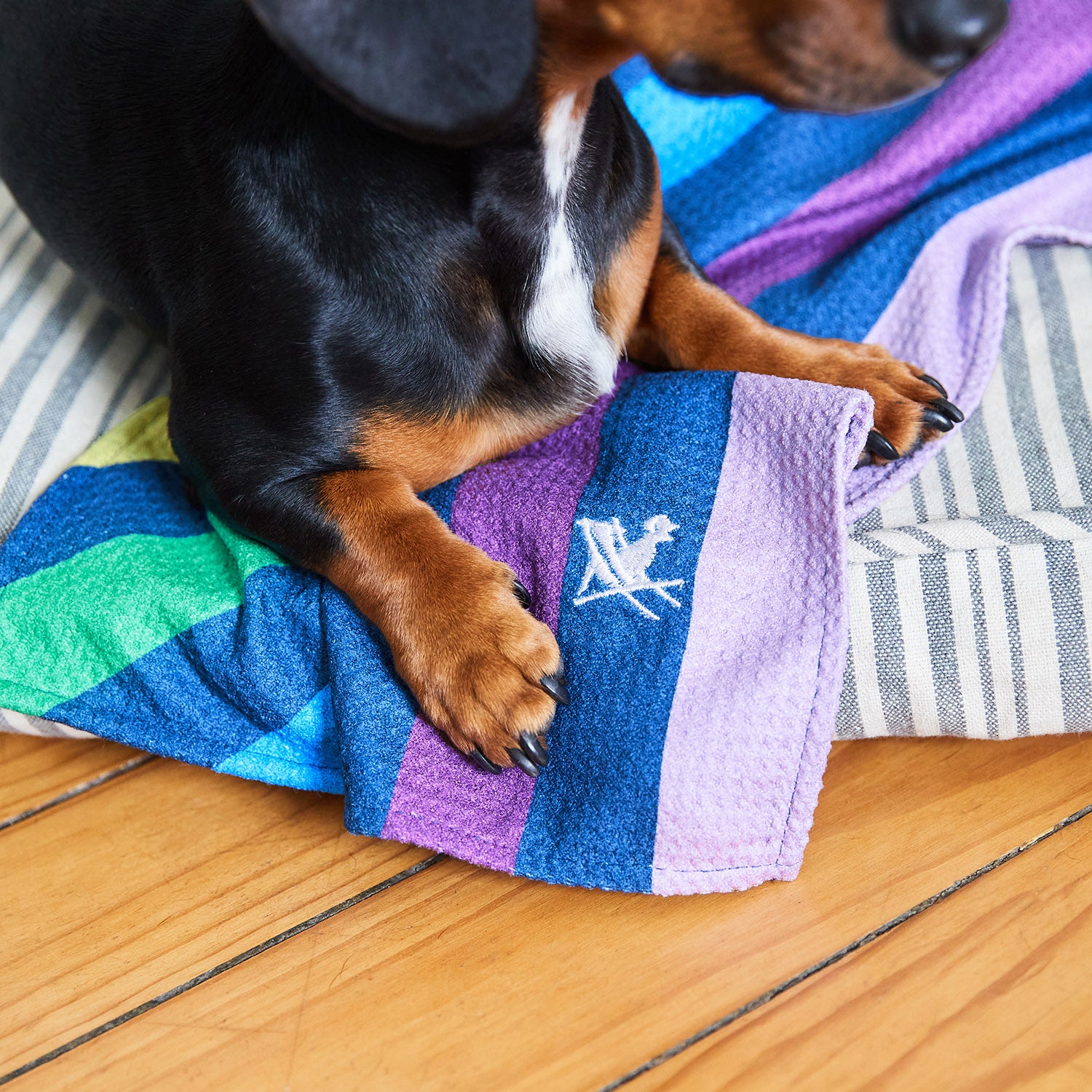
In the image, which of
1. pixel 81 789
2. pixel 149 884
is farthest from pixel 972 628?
pixel 81 789

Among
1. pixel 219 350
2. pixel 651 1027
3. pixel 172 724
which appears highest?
pixel 219 350

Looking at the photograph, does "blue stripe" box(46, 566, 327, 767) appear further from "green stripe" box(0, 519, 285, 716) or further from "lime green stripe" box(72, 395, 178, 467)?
"lime green stripe" box(72, 395, 178, 467)

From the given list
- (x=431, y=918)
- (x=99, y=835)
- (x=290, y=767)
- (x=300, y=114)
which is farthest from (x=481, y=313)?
(x=99, y=835)

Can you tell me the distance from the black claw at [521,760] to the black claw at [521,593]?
19cm

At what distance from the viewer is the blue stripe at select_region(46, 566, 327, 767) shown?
62.7 inches

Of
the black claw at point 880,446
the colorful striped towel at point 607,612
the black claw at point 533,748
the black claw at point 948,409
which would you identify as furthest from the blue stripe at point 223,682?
the black claw at point 948,409

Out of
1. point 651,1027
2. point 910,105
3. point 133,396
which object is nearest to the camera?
point 651,1027

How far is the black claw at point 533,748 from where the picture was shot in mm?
1417

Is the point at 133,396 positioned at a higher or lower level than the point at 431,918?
higher

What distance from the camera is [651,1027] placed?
50.3 inches

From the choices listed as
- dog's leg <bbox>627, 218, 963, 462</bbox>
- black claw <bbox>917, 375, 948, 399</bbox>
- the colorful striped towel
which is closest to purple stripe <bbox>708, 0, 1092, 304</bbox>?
the colorful striped towel

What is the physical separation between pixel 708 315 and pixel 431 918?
3.21 feet

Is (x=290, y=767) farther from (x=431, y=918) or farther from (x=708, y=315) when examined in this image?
(x=708, y=315)

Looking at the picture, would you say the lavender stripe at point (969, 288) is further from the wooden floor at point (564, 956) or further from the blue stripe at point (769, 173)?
the wooden floor at point (564, 956)
